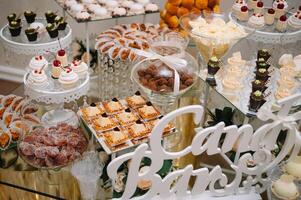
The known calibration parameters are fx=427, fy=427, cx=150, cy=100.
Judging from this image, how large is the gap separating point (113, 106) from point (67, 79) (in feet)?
Result: 0.64

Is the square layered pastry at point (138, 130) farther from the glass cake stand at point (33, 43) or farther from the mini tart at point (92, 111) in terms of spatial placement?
the glass cake stand at point (33, 43)

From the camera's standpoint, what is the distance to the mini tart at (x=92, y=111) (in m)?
1.54

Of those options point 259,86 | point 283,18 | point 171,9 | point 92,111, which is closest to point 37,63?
point 92,111

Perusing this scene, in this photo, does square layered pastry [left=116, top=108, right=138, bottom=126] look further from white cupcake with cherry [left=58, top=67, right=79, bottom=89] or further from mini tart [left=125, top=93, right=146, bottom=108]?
white cupcake with cherry [left=58, top=67, right=79, bottom=89]

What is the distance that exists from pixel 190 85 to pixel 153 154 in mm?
456

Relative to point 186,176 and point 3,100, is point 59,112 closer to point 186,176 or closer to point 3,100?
point 3,100

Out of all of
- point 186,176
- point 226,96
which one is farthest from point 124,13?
point 186,176

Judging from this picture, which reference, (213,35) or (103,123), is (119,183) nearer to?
(103,123)

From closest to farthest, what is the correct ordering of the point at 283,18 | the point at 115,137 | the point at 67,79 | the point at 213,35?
the point at 115,137
the point at 67,79
the point at 213,35
the point at 283,18

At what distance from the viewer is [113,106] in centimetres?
159

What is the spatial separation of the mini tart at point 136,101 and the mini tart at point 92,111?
115 millimetres

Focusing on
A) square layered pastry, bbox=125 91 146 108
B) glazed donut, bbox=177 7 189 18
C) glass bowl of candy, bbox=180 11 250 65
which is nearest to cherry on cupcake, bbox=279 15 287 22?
glass bowl of candy, bbox=180 11 250 65

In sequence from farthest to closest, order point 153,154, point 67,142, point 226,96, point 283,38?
point 283,38, point 226,96, point 67,142, point 153,154

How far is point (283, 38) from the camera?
1.93m
